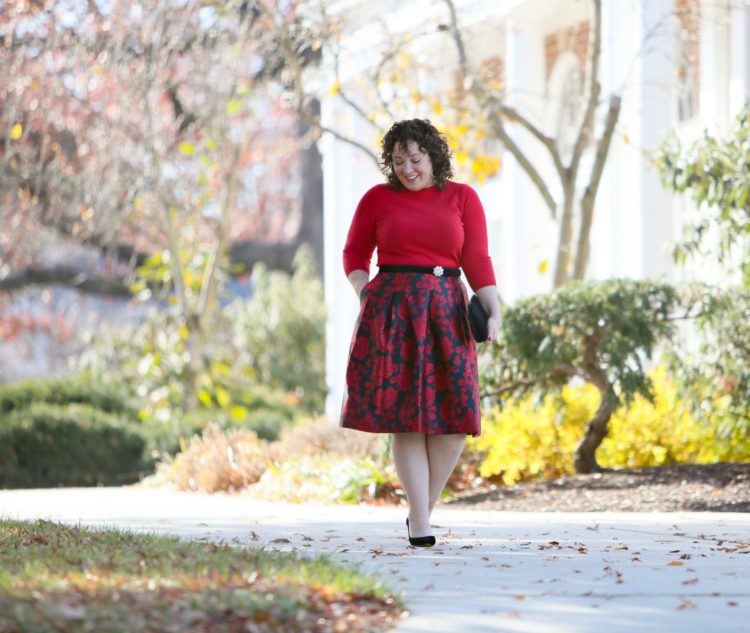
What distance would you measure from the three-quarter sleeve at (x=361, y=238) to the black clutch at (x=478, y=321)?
50 centimetres

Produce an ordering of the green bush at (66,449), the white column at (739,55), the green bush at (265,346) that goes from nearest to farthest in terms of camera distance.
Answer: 1. the white column at (739,55)
2. the green bush at (66,449)
3. the green bush at (265,346)

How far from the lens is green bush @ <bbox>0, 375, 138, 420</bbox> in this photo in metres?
14.1

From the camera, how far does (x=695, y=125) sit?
1179cm

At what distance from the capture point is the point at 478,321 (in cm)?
529

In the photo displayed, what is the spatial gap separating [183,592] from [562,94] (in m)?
10.6

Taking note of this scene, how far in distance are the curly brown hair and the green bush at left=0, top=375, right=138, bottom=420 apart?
936cm

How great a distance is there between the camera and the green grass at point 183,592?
3.38 meters

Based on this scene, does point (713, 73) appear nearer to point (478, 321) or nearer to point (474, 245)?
point (474, 245)

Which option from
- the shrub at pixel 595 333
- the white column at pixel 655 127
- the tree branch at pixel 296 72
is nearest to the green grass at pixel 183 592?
the shrub at pixel 595 333

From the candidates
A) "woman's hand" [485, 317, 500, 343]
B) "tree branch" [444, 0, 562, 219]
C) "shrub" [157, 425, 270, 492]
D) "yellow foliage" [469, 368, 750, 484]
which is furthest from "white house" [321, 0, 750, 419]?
"woman's hand" [485, 317, 500, 343]

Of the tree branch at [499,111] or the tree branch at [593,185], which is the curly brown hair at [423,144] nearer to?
the tree branch at [499,111]

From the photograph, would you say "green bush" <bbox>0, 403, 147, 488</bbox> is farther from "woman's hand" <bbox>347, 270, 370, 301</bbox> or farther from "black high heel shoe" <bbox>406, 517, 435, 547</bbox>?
"black high heel shoe" <bbox>406, 517, 435, 547</bbox>

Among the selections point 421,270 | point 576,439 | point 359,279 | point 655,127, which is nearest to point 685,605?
point 421,270

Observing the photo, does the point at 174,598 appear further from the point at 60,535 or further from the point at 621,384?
the point at 621,384
